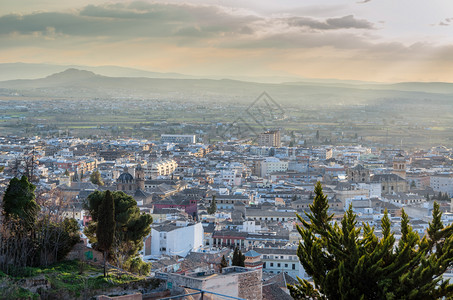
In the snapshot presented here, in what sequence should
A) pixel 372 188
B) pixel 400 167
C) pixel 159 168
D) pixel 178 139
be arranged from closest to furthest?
pixel 372 188
pixel 159 168
pixel 400 167
pixel 178 139

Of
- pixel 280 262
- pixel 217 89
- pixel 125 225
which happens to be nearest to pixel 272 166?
pixel 280 262

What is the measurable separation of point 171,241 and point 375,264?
12.5 m

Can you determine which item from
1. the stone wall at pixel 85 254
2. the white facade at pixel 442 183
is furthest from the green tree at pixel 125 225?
the white facade at pixel 442 183

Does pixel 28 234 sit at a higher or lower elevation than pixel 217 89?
lower

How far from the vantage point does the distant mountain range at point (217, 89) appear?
14688cm

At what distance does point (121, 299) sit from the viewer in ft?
30.2

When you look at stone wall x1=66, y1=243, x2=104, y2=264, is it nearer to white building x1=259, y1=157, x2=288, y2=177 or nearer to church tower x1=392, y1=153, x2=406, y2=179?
church tower x1=392, y1=153, x2=406, y2=179

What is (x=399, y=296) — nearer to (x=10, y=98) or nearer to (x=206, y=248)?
(x=206, y=248)

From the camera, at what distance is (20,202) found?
11.4 m

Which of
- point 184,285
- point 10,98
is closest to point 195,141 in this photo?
point 10,98

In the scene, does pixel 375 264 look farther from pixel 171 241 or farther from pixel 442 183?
pixel 442 183

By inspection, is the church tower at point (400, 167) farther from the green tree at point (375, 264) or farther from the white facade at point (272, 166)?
the green tree at point (375, 264)

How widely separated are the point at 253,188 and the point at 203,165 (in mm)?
13163

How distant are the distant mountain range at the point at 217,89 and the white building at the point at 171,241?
388 feet
